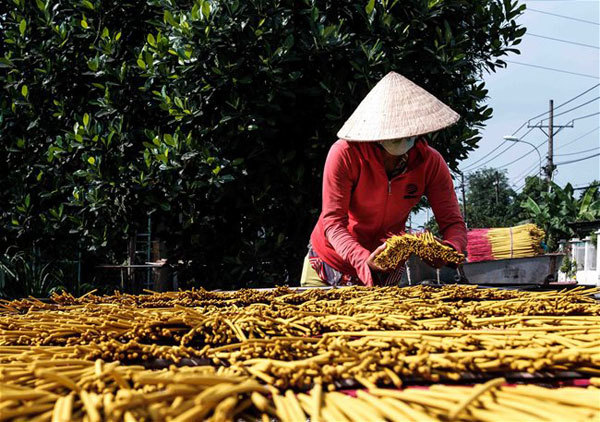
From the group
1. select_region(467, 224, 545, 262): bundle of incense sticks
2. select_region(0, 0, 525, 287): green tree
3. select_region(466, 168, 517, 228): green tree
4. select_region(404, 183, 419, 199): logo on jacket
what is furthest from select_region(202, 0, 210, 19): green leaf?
select_region(466, 168, 517, 228): green tree

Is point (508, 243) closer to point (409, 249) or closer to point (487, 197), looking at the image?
point (409, 249)

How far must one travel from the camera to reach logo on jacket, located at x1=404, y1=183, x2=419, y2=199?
3324mm

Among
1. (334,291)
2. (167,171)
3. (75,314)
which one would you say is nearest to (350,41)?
(167,171)

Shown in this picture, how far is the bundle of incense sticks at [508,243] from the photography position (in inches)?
289

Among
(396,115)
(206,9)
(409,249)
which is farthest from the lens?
(206,9)

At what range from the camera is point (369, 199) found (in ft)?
→ 10.8

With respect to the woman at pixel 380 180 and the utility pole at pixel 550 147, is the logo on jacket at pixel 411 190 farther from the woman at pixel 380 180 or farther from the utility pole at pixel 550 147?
the utility pole at pixel 550 147

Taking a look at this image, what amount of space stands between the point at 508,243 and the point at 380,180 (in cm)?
478

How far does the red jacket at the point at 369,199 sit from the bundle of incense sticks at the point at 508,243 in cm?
411

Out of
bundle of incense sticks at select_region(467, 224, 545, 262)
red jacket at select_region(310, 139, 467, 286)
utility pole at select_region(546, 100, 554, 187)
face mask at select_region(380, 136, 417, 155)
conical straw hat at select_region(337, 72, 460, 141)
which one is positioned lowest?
bundle of incense sticks at select_region(467, 224, 545, 262)

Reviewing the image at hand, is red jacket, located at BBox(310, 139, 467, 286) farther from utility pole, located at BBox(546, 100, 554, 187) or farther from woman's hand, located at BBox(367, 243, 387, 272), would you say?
utility pole, located at BBox(546, 100, 554, 187)

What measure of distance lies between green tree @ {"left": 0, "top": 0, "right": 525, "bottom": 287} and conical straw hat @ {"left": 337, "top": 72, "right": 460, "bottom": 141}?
196cm

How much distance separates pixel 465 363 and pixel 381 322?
1.29 ft

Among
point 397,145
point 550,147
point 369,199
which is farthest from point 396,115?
point 550,147
